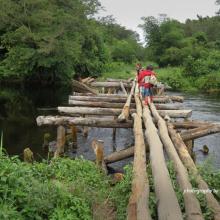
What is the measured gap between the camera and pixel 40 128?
18984mm

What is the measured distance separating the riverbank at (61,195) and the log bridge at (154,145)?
9.1 inches

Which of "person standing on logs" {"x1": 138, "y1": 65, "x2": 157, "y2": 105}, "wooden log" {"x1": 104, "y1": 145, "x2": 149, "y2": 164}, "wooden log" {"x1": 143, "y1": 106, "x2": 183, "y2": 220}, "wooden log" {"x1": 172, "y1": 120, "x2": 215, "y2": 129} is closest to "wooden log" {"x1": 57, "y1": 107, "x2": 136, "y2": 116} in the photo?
"person standing on logs" {"x1": 138, "y1": 65, "x2": 157, "y2": 105}

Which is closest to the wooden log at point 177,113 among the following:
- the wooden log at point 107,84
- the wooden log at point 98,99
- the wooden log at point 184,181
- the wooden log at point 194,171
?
the wooden log at point 194,171

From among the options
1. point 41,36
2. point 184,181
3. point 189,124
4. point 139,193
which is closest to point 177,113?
point 189,124

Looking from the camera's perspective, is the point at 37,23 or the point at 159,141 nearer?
the point at 159,141

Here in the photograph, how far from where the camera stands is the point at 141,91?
1623cm

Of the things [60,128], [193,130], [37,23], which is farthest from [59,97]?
[193,130]

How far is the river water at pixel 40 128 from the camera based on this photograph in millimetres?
15562

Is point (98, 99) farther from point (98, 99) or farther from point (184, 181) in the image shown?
point (184, 181)

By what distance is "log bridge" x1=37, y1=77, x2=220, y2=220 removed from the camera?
5977 millimetres

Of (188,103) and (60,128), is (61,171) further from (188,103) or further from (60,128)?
(188,103)

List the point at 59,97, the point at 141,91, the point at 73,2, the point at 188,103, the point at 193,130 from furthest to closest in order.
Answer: the point at 73,2 → the point at 59,97 → the point at 188,103 → the point at 141,91 → the point at 193,130

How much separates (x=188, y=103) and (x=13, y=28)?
14.6m

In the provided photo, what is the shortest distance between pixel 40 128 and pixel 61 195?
12495 mm
